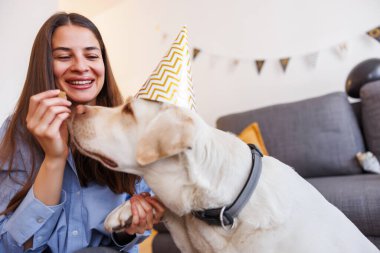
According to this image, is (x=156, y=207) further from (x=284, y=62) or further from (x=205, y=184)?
(x=284, y=62)

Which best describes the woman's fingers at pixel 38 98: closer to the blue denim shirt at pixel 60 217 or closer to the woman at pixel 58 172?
the woman at pixel 58 172

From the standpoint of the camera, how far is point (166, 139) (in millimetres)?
762

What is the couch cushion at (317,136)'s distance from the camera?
78.8 inches

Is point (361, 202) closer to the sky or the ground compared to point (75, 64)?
closer to the ground

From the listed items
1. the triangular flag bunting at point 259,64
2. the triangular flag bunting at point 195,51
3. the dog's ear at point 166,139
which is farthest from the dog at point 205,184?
the triangular flag bunting at point 195,51

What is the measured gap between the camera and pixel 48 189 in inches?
34.1

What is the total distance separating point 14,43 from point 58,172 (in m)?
2.07

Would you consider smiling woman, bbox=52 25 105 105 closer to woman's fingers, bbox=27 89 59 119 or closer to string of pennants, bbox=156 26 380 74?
woman's fingers, bbox=27 89 59 119

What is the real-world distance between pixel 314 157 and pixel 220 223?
1468 mm

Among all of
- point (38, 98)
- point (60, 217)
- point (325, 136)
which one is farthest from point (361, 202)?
point (38, 98)

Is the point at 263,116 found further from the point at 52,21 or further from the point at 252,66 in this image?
the point at 52,21

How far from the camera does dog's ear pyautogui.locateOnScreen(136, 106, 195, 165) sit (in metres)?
0.75

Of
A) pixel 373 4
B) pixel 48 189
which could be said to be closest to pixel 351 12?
pixel 373 4

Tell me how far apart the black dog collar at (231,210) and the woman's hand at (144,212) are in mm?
110
